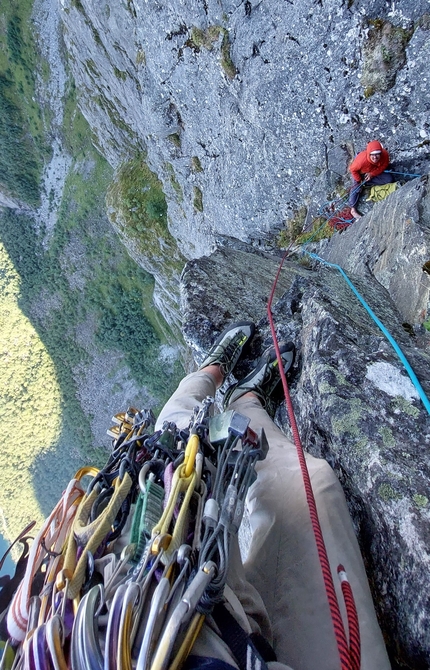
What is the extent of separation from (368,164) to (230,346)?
11.5 ft

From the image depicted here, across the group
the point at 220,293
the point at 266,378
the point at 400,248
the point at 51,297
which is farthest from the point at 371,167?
the point at 51,297

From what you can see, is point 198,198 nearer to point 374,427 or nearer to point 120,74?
point 120,74

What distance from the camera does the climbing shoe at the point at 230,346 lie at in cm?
474

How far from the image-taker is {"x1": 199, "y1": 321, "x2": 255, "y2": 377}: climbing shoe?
187 inches

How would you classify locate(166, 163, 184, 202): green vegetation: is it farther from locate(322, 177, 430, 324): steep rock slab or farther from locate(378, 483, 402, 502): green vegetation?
locate(378, 483, 402, 502): green vegetation

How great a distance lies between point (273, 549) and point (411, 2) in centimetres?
635

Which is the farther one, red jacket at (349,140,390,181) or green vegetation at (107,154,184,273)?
green vegetation at (107,154,184,273)

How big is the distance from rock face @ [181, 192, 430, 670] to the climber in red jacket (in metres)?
0.75

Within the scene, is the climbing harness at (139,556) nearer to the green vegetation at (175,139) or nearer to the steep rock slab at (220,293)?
the steep rock slab at (220,293)

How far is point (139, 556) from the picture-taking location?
216 centimetres

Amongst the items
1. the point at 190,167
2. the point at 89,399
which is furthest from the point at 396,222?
the point at 89,399

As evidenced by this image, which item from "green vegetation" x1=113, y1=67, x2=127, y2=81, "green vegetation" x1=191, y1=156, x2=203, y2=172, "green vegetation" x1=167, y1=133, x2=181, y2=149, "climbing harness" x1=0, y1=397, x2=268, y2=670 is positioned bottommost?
"climbing harness" x1=0, y1=397, x2=268, y2=670

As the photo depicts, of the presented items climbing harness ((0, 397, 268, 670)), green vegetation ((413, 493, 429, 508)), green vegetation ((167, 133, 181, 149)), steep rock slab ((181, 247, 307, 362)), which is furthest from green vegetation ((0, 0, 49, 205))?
green vegetation ((413, 493, 429, 508))

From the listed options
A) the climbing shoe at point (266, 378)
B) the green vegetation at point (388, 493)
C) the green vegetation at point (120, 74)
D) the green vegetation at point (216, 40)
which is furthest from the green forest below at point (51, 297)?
the green vegetation at point (388, 493)
